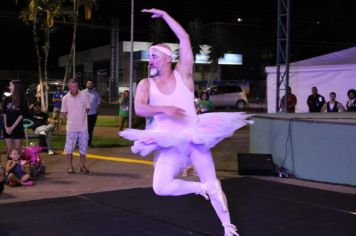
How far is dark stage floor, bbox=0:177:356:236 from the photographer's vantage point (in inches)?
233

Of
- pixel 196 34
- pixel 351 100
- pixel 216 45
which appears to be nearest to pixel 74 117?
→ pixel 351 100

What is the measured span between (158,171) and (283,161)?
5690 mm

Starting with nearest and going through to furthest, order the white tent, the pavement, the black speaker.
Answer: the pavement → the black speaker → the white tent

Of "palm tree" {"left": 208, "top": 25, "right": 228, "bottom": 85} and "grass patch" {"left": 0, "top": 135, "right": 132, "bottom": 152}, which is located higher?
"palm tree" {"left": 208, "top": 25, "right": 228, "bottom": 85}

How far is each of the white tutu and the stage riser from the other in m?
4.69

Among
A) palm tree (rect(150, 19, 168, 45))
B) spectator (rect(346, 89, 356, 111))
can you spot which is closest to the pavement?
spectator (rect(346, 89, 356, 111))

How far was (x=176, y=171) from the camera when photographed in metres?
4.75

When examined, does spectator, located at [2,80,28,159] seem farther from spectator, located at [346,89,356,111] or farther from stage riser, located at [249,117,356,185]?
spectator, located at [346,89,356,111]

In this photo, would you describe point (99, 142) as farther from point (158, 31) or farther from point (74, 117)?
point (158, 31)

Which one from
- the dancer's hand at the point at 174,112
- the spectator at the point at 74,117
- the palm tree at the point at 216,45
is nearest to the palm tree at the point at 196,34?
the palm tree at the point at 216,45

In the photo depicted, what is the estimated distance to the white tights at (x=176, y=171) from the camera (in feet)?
15.3

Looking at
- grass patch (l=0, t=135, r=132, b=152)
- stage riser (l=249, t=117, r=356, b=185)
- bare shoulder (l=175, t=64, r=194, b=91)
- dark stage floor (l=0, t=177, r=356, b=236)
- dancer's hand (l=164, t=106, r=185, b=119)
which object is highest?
bare shoulder (l=175, t=64, r=194, b=91)

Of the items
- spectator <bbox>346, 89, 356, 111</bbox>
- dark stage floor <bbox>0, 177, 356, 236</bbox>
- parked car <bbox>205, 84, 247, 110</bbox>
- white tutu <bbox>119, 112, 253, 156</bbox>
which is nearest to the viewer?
white tutu <bbox>119, 112, 253, 156</bbox>

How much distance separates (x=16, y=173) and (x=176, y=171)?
4.75 meters
